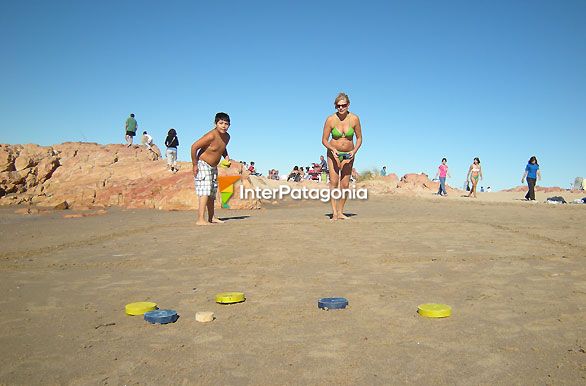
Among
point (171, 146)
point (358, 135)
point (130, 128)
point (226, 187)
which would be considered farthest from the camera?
point (130, 128)

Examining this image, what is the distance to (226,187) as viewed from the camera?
472 inches

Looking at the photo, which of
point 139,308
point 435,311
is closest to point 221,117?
point 139,308

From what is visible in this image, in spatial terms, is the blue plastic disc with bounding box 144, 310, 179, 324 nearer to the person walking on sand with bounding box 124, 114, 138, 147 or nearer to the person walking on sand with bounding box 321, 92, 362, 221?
the person walking on sand with bounding box 321, 92, 362, 221

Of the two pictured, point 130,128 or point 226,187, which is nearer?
point 226,187

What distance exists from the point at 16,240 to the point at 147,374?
4.85 m

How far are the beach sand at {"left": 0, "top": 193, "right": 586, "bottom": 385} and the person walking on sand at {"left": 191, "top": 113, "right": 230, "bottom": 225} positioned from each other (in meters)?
2.35

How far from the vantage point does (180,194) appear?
465 inches

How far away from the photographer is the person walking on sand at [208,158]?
24.9 ft

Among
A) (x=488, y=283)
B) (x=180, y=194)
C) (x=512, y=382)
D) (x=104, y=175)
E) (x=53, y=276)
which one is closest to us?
(x=512, y=382)

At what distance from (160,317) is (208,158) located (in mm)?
5487

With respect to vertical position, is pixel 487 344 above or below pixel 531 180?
below

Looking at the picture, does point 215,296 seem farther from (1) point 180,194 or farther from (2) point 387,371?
(1) point 180,194

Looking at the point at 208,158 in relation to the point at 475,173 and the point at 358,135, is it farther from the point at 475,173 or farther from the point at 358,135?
the point at 475,173

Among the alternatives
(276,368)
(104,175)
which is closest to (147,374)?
(276,368)
